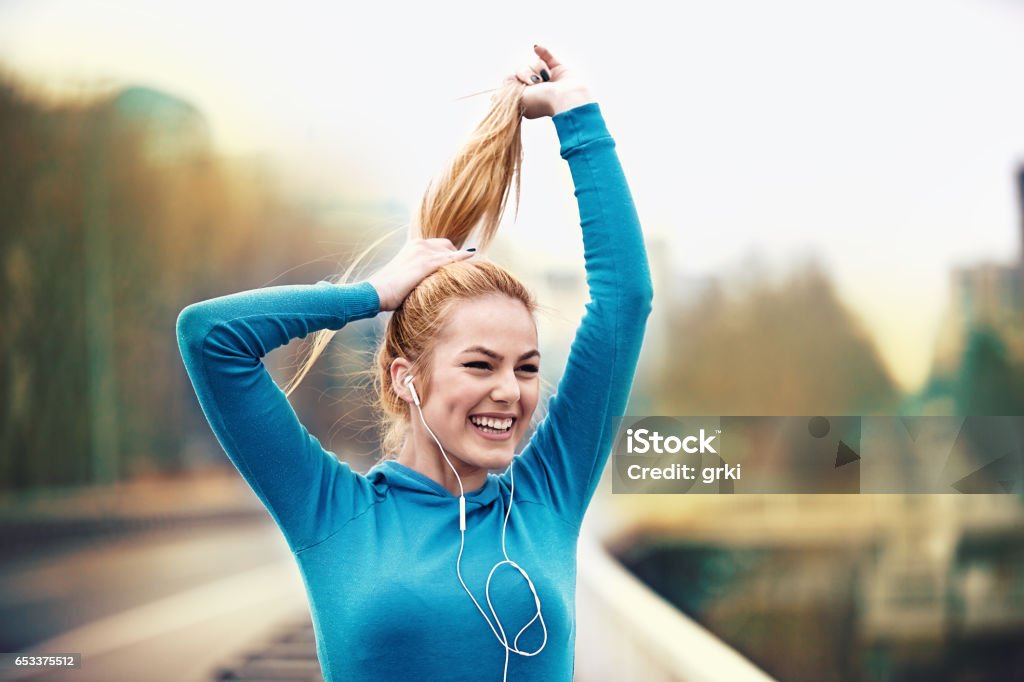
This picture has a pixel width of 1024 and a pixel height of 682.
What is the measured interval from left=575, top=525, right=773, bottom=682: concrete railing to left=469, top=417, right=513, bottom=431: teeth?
5.00ft

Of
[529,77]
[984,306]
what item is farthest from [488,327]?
[984,306]

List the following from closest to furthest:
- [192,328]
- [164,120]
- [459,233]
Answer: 1. [192,328]
2. [459,233]
3. [164,120]

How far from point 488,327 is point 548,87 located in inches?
9.6

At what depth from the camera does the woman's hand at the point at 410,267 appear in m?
0.87

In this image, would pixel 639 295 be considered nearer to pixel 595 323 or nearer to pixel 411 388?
pixel 595 323

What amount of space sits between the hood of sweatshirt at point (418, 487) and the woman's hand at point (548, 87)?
0.36m

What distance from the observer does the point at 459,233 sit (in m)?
0.97

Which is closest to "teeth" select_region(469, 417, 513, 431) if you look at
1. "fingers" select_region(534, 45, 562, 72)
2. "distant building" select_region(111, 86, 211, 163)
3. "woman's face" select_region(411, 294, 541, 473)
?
"woman's face" select_region(411, 294, 541, 473)

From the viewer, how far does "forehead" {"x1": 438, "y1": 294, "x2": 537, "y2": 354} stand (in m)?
0.85

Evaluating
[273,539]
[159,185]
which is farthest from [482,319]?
[273,539]

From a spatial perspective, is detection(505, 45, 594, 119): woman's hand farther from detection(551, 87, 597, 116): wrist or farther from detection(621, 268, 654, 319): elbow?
detection(621, 268, 654, 319): elbow

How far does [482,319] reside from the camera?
2.81 ft

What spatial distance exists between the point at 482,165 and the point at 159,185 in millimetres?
2282

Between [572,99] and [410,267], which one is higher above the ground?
[572,99]
